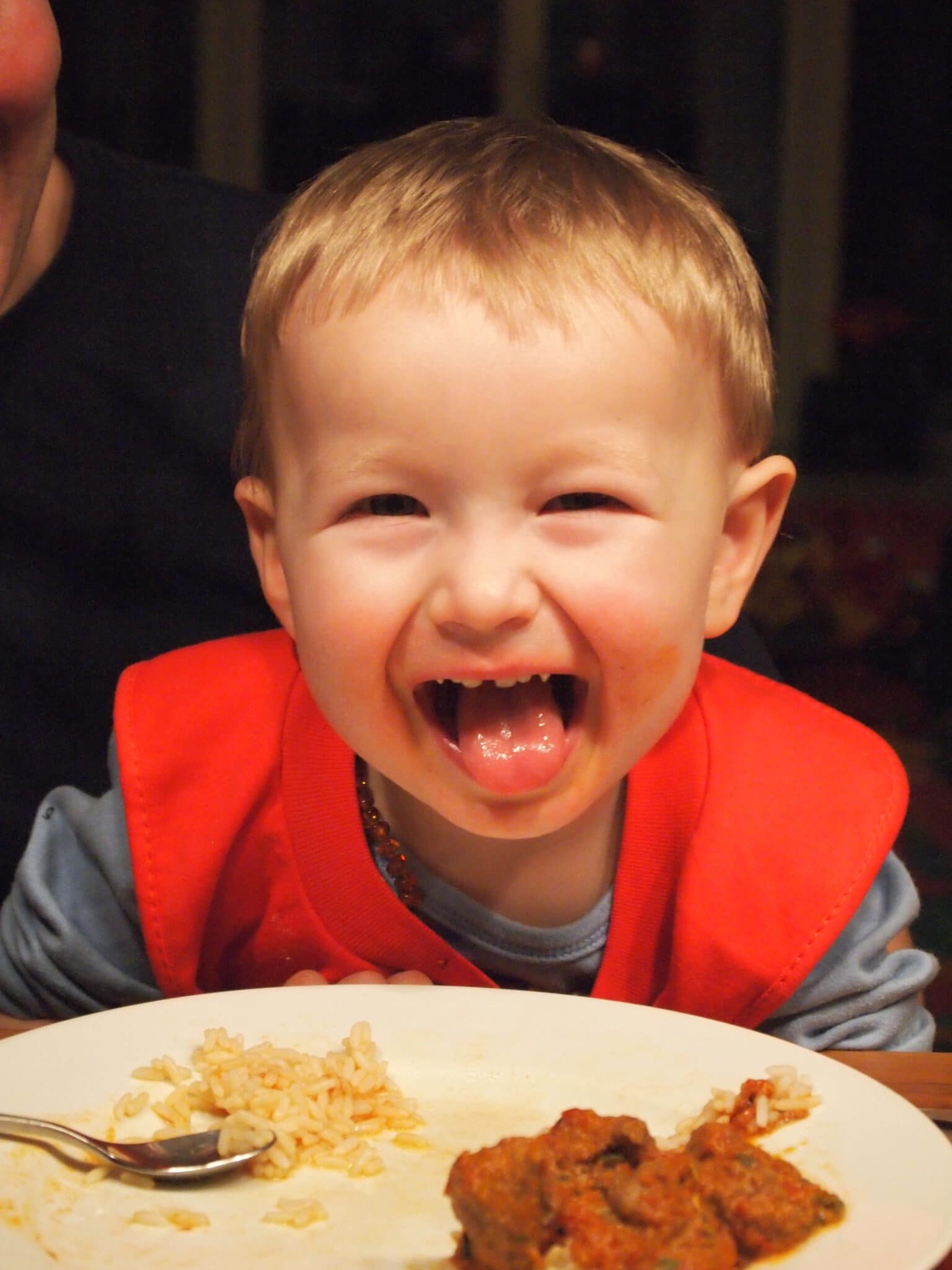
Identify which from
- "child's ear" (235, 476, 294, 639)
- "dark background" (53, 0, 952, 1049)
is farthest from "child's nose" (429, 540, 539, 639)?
"dark background" (53, 0, 952, 1049)

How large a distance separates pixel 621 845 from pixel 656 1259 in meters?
0.60

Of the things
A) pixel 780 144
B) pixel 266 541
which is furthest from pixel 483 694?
pixel 780 144

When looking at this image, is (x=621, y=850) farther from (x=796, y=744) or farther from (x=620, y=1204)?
(x=620, y=1204)

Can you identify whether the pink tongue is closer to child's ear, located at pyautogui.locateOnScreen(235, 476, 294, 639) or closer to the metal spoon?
child's ear, located at pyautogui.locateOnScreen(235, 476, 294, 639)

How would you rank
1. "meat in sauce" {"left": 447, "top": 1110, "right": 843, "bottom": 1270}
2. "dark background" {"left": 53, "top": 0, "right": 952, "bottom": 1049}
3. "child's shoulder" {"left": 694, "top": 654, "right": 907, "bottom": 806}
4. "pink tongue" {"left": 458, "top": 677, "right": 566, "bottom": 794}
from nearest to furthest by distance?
"meat in sauce" {"left": 447, "top": 1110, "right": 843, "bottom": 1270} → "pink tongue" {"left": 458, "top": 677, "right": 566, "bottom": 794} → "child's shoulder" {"left": 694, "top": 654, "right": 907, "bottom": 806} → "dark background" {"left": 53, "top": 0, "right": 952, "bottom": 1049}

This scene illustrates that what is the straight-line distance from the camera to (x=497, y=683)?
111 cm

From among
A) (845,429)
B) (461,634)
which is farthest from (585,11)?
(461,634)

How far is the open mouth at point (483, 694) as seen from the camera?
1128 mm

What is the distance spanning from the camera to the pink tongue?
110cm

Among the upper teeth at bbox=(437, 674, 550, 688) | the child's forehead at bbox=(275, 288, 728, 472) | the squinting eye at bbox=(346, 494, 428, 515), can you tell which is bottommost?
the upper teeth at bbox=(437, 674, 550, 688)

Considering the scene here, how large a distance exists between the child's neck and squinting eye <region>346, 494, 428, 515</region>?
37 centimetres

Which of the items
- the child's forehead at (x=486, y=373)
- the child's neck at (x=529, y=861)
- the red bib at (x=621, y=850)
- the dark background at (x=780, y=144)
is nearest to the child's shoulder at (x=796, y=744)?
the red bib at (x=621, y=850)

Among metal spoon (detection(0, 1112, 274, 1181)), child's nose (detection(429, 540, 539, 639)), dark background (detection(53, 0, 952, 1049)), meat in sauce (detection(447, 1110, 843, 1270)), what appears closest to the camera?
meat in sauce (detection(447, 1110, 843, 1270))

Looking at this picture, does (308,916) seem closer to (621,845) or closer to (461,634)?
(621,845)
